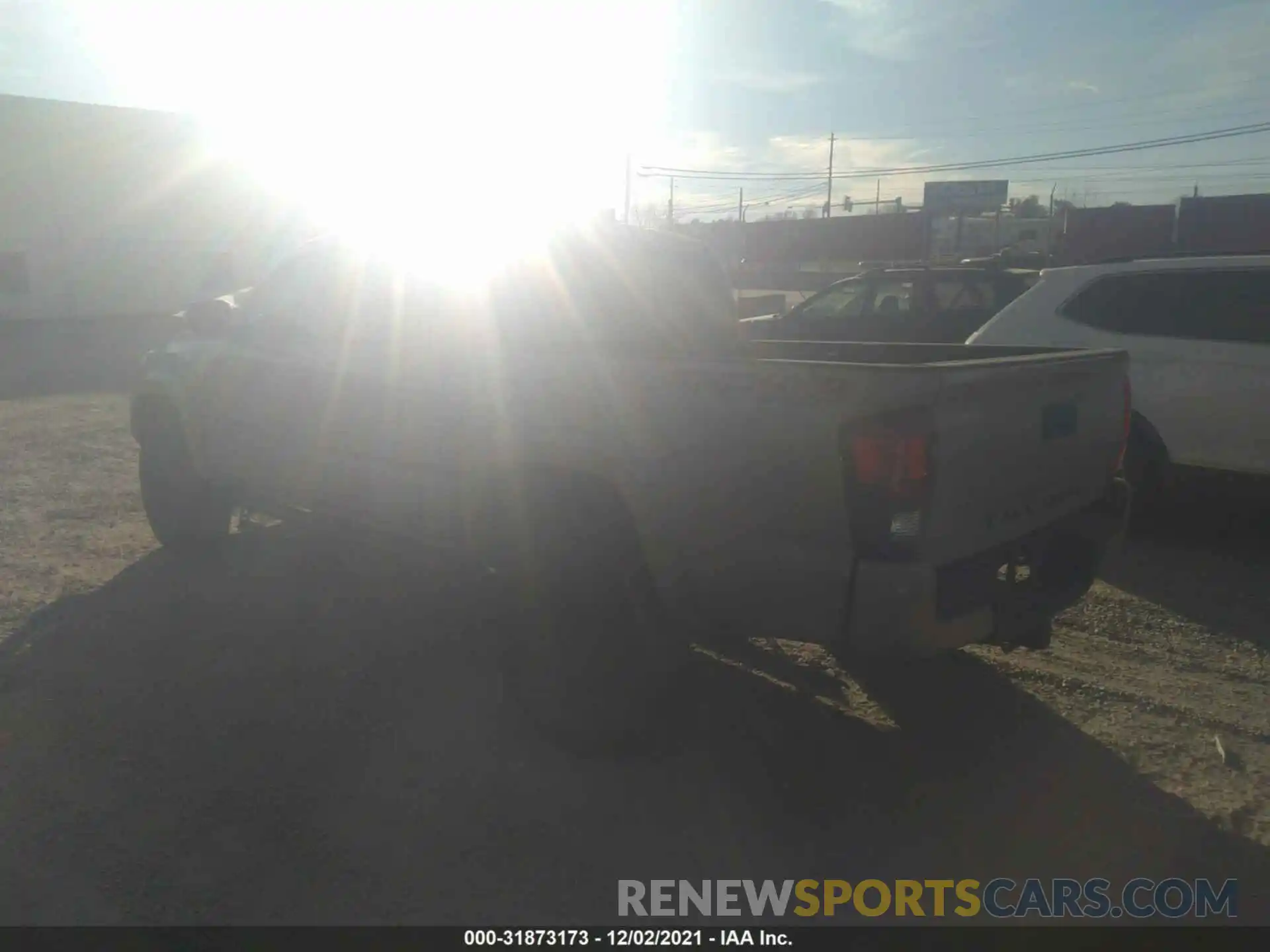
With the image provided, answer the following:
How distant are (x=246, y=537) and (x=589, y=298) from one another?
304 centimetres

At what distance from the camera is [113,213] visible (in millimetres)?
28219

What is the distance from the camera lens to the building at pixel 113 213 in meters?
26.2

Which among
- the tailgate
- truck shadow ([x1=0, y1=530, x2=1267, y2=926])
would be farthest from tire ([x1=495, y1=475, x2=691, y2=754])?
the tailgate

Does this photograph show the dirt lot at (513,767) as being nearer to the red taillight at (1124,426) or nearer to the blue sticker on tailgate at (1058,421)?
the red taillight at (1124,426)

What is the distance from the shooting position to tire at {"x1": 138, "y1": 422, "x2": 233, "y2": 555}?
5781 millimetres

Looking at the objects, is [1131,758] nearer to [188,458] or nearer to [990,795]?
[990,795]

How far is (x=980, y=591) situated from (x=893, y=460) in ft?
2.05

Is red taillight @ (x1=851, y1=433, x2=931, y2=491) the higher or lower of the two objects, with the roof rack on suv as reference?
lower

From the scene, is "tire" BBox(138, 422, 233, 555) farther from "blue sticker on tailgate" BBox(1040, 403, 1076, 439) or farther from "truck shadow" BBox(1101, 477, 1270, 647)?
"truck shadow" BBox(1101, 477, 1270, 647)

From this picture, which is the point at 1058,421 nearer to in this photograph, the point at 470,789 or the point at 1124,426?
the point at 1124,426

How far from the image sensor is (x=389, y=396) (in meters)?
4.15

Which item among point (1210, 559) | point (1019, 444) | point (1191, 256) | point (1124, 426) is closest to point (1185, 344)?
point (1191, 256)

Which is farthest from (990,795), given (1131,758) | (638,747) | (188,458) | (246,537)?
(246,537)

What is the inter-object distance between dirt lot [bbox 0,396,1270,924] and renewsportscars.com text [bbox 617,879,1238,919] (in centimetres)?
5
